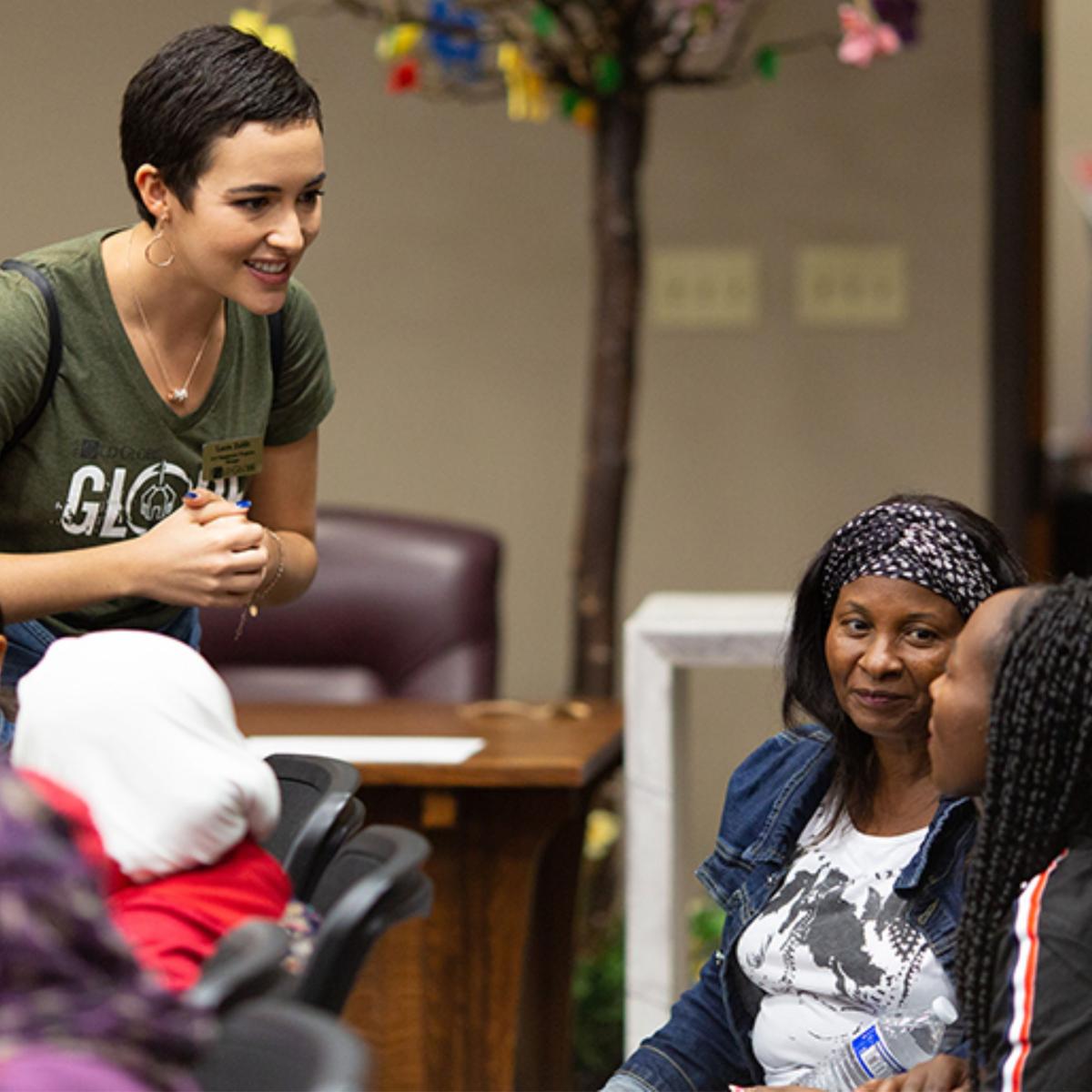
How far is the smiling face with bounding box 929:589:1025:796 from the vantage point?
4.62ft

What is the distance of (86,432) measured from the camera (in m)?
1.83

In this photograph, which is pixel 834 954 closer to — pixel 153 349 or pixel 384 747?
pixel 153 349

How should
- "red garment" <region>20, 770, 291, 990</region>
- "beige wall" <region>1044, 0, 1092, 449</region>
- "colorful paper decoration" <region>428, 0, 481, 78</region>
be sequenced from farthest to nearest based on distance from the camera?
"beige wall" <region>1044, 0, 1092, 449</region> → "colorful paper decoration" <region>428, 0, 481, 78</region> → "red garment" <region>20, 770, 291, 990</region>

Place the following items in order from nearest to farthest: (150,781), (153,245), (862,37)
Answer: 1. (150,781)
2. (153,245)
3. (862,37)

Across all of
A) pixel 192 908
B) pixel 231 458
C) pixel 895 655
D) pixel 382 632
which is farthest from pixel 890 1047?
pixel 382 632

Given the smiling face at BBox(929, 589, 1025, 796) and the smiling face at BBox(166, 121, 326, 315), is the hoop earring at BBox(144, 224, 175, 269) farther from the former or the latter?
the smiling face at BBox(929, 589, 1025, 796)

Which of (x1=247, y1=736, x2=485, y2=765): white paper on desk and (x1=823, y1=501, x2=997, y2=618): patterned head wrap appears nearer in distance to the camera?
(x1=823, y1=501, x2=997, y2=618): patterned head wrap

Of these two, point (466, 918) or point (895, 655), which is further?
point (466, 918)

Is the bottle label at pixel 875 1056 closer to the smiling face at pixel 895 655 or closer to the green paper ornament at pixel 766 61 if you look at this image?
the smiling face at pixel 895 655

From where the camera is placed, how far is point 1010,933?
1326 millimetres

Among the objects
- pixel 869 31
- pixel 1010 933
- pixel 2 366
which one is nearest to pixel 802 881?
pixel 1010 933

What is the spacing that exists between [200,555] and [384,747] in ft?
3.18

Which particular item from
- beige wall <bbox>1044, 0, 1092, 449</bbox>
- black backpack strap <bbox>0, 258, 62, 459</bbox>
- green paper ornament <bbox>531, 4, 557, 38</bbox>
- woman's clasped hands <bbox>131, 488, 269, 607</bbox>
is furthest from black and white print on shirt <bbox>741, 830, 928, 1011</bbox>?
beige wall <bbox>1044, 0, 1092, 449</bbox>

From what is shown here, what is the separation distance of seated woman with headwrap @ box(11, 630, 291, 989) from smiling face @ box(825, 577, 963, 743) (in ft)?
2.14
